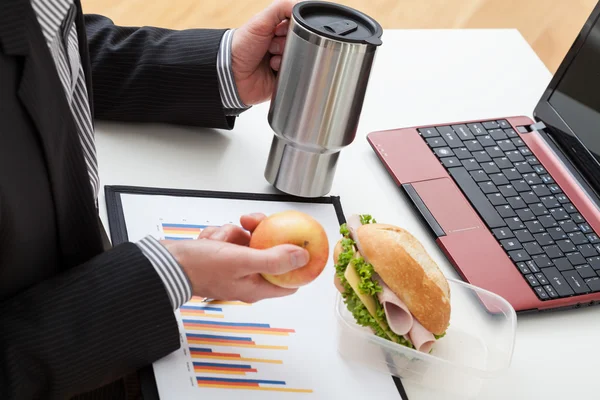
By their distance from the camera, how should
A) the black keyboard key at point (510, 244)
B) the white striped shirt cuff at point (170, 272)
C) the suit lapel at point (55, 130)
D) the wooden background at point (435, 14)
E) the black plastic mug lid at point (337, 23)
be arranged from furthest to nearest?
the wooden background at point (435, 14) < the black keyboard key at point (510, 244) < the black plastic mug lid at point (337, 23) < the white striped shirt cuff at point (170, 272) < the suit lapel at point (55, 130)

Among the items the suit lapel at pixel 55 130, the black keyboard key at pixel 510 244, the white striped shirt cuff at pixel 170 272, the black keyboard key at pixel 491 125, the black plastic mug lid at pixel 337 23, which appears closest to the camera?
the suit lapel at pixel 55 130

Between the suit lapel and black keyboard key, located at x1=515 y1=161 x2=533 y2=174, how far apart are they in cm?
67

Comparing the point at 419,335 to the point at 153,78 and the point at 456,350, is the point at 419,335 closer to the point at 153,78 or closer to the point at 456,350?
the point at 456,350

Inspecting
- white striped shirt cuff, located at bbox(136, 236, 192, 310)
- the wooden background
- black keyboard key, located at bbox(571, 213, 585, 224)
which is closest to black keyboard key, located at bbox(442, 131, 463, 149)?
black keyboard key, located at bbox(571, 213, 585, 224)

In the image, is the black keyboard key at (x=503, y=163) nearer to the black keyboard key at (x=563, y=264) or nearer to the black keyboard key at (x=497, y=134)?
the black keyboard key at (x=497, y=134)

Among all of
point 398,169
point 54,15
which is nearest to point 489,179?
point 398,169

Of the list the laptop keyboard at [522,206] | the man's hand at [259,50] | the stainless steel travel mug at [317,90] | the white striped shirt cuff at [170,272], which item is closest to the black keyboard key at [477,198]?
the laptop keyboard at [522,206]

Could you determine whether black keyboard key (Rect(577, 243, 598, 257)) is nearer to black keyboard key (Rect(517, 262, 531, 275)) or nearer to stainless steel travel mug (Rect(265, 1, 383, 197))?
black keyboard key (Rect(517, 262, 531, 275))

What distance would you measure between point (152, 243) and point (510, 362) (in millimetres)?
428

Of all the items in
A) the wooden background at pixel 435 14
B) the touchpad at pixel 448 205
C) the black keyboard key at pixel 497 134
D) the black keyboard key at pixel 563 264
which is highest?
the black keyboard key at pixel 497 134

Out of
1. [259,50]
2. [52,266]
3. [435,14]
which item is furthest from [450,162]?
[435,14]

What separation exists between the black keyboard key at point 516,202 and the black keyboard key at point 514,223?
0.09 ft

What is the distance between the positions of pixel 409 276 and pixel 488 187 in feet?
1.23

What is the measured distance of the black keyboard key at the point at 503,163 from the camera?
4.08 feet
